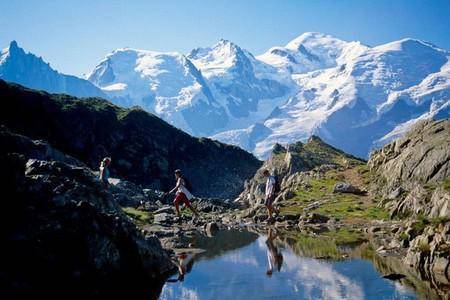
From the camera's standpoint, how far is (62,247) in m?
16.1

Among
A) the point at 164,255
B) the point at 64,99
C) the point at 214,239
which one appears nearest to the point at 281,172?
the point at 64,99

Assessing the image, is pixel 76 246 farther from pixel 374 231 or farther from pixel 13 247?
pixel 374 231

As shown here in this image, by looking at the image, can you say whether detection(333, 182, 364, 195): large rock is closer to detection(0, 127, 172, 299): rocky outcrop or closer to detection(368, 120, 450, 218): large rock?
detection(368, 120, 450, 218): large rock

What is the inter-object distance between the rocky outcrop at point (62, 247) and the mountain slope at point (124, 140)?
94376mm

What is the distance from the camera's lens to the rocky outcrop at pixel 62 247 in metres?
14.9

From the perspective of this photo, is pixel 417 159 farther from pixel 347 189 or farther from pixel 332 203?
pixel 347 189

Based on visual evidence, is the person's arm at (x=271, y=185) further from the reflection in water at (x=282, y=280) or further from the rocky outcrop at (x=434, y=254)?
the rocky outcrop at (x=434, y=254)

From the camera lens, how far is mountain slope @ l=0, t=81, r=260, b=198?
120 meters

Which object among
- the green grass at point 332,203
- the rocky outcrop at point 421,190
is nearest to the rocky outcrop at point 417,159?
the rocky outcrop at point 421,190

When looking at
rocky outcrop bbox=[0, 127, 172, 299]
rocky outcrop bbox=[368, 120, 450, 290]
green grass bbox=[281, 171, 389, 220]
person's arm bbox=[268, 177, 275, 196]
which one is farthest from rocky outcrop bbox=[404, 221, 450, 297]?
green grass bbox=[281, 171, 389, 220]

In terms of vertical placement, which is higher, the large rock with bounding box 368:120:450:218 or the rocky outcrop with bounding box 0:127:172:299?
the large rock with bounding box 368:120:450:218

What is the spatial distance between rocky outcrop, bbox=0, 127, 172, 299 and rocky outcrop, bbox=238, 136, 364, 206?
5219 cm

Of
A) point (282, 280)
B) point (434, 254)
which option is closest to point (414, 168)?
point (434, 254)

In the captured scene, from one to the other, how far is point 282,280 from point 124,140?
118 meters
